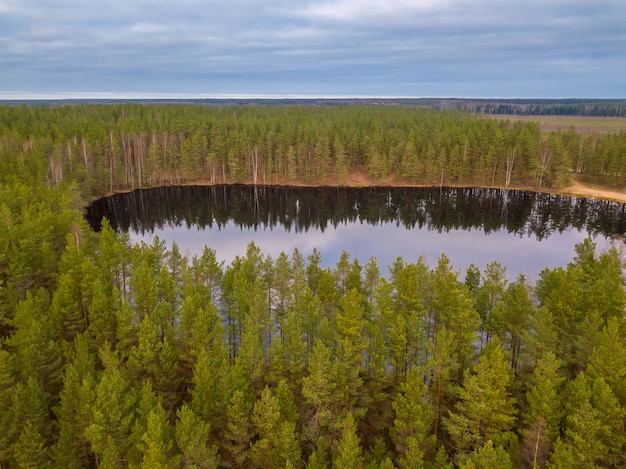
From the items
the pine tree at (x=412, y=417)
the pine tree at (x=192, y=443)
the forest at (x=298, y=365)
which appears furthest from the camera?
the pine tree at (x=412, y=417)

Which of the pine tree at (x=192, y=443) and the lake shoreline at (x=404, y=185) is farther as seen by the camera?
the lake shoreline at (x=404, y=185)

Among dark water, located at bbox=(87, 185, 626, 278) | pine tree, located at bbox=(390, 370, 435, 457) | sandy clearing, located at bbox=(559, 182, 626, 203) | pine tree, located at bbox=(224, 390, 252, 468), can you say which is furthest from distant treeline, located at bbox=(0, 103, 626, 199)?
pine tree, located at bbox=(390, 370, 435, 457)

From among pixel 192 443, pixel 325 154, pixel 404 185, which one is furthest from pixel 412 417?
pixel 404 185

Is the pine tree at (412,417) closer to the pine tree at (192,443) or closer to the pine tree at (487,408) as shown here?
the pine tree at (487,408)

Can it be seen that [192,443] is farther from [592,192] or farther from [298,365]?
[592,192]

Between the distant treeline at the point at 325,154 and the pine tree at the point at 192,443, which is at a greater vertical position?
the distant treeline at the point at 325,154

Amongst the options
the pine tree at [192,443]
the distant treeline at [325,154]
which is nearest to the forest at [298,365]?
the pine tree at [192,443]

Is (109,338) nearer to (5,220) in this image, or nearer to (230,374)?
(230,374)

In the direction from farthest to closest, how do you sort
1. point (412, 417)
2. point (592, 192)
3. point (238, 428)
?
Result: point (592, 192), point (412, 417), point (238, 428)

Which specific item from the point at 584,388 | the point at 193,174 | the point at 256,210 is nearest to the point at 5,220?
the point at 584,388
